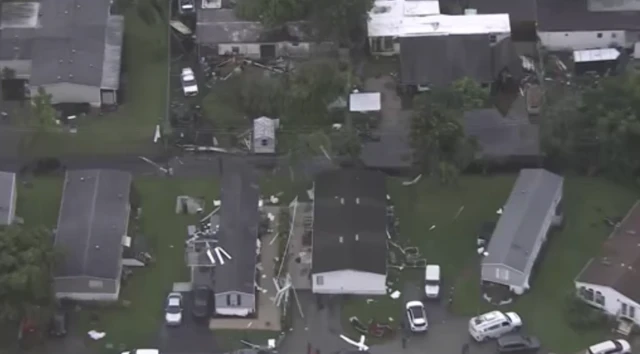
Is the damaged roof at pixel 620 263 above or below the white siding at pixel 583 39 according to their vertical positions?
below

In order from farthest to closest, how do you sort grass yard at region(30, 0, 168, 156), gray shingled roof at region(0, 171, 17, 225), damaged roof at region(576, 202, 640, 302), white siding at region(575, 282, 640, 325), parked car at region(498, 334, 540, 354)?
grass yard at region(30, 0, 168, 156) → gray shingled roof at region(0, 171, 17, 225) → damaged roof at region(576, 202, 640, 302) → white siding at region(575, 282, 640, 325) → parked car at region(498, 334, 540, 354)

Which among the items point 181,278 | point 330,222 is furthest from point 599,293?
point 181,278

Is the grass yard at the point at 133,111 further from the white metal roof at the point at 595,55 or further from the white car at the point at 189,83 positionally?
the white metal roof at the point at 595,55

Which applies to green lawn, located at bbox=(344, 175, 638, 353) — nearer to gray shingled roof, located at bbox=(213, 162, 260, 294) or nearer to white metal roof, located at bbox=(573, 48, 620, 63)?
gray shingled roof, located at bbox=(213, 162, 260, 294)

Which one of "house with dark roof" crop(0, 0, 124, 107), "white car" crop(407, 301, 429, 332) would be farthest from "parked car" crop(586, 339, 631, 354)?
"house with dark roof" crop(0, 0, 124, 107)

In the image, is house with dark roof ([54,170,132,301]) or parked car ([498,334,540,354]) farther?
house with dark roof ([54,170,132,301])

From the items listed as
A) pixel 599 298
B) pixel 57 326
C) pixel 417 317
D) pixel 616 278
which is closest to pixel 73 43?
pixel 57 326

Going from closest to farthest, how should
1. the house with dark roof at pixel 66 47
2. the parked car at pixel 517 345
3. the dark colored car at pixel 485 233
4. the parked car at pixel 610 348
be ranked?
the parked car at pixel 610 348
the parked car at pixel 517 345
the dark colored car at pixel 485 233
the house with dark roof at pixel 66 47

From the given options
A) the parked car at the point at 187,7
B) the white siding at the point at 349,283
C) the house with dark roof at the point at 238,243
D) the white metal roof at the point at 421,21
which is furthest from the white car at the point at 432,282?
the parked car at the point at 187,7
